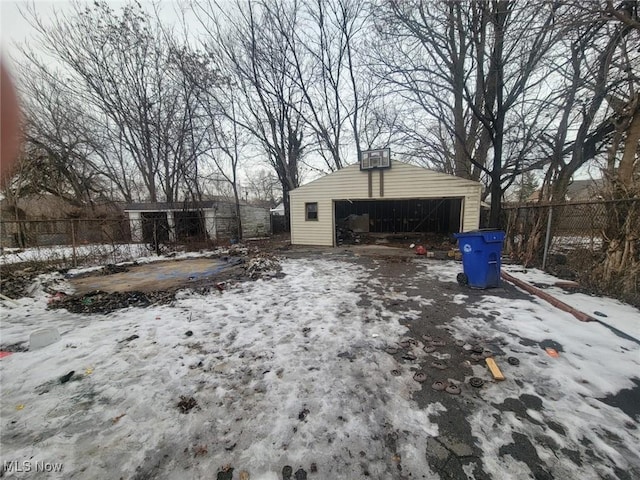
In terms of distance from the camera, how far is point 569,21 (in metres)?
4.83

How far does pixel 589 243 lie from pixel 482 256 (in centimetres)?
229

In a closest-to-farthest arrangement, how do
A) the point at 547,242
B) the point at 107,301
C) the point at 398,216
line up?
the point at 107,301 → the point at 547,242 → the point at 398,216

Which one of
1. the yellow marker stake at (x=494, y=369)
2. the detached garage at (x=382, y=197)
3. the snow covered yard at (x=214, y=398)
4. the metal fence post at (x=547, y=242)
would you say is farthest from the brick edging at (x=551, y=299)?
the detached garage at (x=382, y=197)

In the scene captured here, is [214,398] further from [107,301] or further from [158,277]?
[158,277]

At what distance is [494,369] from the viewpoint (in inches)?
95.7

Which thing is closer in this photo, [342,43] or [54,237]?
[54,237]

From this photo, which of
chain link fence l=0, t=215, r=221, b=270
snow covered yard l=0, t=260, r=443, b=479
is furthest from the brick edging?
chain link fence l=0, t=215, r=221, b=270

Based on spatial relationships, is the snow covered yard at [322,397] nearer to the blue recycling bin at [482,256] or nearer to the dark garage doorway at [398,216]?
the blue recycling bin at [482,256]

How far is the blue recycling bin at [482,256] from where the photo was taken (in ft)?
15.6

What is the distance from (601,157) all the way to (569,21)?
5977 mm

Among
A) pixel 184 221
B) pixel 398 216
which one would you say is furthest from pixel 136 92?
pixel 398 216

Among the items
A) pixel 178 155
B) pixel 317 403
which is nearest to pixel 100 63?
pixel 178 155

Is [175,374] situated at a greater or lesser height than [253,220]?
lesser

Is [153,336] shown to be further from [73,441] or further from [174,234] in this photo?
[174,234]
